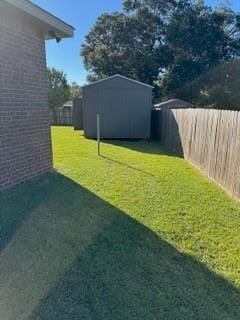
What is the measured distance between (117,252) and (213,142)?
4219 mm

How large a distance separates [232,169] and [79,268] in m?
3.70

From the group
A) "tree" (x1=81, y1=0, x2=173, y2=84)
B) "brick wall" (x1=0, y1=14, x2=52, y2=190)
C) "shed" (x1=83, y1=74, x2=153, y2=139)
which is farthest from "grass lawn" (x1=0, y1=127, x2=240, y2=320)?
"tree" (x1=81, y1=0, x2=173, y2=84)

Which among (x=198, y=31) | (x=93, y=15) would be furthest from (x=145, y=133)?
(x=93, y=15)

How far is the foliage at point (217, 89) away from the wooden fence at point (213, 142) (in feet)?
54.5

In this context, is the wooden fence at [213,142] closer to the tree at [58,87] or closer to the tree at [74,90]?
the tree at [58,87]

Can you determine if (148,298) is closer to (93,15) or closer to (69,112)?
(69,112)

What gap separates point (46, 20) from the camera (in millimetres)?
5281

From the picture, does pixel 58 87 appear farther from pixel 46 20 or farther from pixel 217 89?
pixel 46 20

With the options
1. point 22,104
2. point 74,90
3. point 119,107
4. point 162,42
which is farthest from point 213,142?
point 74,90

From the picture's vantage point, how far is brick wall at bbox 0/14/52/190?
190 inches

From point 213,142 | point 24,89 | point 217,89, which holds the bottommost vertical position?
point 213,142

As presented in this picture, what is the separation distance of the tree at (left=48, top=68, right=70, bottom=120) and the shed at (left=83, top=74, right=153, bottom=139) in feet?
88.1

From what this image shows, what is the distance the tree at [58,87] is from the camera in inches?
1619

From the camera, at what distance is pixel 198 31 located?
26.3 m
